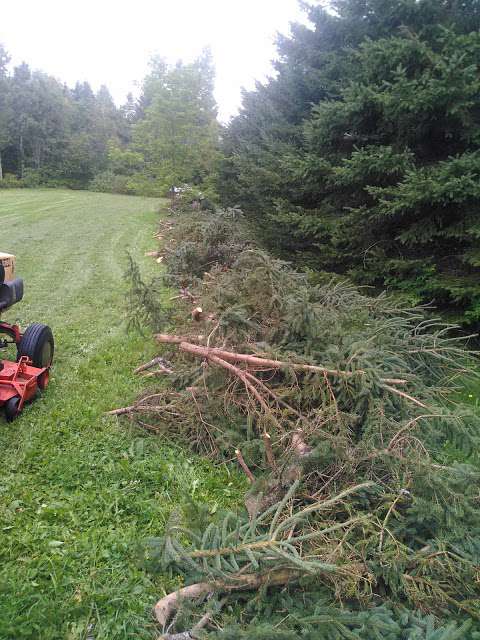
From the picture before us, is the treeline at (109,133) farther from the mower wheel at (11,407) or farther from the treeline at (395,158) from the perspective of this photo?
the mower wheel at (11,407)

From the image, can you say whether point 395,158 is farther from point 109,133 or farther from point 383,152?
point 109,133

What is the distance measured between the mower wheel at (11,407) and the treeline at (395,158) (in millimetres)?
4289

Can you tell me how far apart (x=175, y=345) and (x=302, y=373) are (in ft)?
4.92

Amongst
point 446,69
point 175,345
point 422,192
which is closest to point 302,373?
point 175,345

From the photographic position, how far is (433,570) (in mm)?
2098

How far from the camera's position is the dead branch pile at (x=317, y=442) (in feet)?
6.66

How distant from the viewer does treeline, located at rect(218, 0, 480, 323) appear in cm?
472

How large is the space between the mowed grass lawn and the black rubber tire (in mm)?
268

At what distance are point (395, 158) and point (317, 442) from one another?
389 centimetres

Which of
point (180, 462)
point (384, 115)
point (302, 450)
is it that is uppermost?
point (384, 115)

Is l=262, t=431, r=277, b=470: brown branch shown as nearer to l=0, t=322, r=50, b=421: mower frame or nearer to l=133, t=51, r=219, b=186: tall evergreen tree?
l=0, t=322, r=50, b=421: mower frame

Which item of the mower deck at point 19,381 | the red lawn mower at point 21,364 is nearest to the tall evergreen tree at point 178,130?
the red lawn mower at point 21,364

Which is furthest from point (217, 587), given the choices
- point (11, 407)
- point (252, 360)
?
point (11, 407)

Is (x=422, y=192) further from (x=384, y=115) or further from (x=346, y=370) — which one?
(x=346, y=370)
